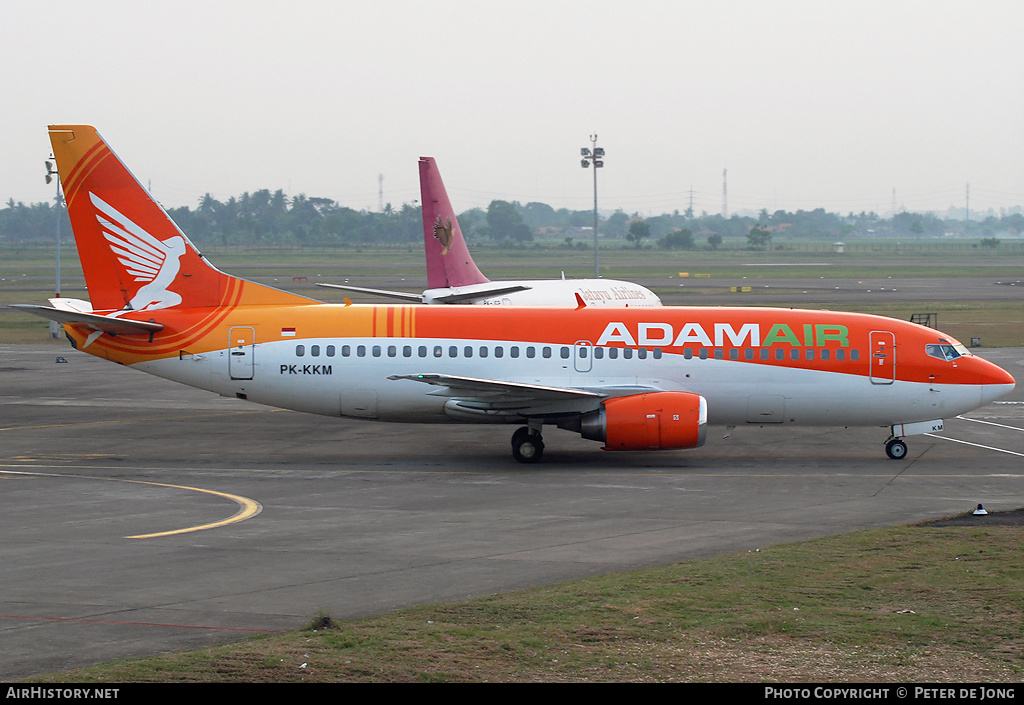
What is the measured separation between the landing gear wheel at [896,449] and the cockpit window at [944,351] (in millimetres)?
2731

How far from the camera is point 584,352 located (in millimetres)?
31672

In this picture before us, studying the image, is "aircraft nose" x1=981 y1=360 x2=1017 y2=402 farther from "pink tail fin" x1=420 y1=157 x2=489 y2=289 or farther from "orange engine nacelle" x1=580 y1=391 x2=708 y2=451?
"pink tail fin" x1=420 y1=157 x2=489 y2=289

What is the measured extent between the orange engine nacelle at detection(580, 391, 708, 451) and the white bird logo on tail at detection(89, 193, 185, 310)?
13.7 m

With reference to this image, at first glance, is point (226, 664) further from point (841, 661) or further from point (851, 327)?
point (851, 327)

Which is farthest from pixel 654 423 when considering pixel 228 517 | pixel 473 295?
pixel 473 295

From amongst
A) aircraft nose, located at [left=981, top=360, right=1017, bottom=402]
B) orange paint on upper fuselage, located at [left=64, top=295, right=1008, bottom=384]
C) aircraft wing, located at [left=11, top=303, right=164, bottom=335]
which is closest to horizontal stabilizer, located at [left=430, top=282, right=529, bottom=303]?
orange paint on upper fuselage, located at [left=64, top=295, right=1008, bottom=384]

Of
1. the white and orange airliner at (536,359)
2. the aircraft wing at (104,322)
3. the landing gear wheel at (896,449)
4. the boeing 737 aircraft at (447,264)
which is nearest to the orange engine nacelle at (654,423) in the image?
the white and orange airliner at (536,359)

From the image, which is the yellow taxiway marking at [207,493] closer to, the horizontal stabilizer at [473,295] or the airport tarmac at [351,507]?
the airport tarmac at [351,507]

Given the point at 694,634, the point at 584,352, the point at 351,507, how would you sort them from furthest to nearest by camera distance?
the point at 584,352 < the point at 351,507 < the point at 694,634

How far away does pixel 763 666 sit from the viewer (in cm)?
1349

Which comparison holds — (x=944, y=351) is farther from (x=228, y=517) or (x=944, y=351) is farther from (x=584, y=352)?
(x=228, y=517)

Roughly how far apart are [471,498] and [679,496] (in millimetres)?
5048

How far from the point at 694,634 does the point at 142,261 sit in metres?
23.5
